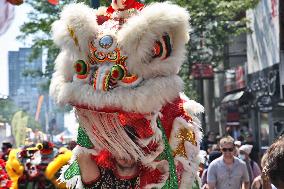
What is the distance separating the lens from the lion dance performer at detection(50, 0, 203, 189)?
4.77 metres

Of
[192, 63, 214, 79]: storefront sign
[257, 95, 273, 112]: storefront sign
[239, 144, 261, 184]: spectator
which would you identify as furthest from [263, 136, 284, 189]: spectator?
[192, 63, 214, 79]: storefront sign

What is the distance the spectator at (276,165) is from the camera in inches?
120

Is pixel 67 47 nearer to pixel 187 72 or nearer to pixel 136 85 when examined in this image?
pixel 136 85

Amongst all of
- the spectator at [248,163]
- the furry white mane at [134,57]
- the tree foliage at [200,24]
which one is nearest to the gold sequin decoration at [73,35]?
the furry white mane at [134,57]

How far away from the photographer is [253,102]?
2423cm

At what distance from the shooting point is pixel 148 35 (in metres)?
4.79

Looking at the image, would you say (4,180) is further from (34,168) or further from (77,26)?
(77,26)

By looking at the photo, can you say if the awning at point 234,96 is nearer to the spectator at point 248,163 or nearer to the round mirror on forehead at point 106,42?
the spectator at point 248,163

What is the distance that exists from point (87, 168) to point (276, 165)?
220cm

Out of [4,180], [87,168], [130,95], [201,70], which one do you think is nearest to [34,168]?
[4,180]

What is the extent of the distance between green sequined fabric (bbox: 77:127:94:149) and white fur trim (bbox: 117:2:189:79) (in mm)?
590

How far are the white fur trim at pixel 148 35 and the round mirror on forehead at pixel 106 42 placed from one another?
0.08m

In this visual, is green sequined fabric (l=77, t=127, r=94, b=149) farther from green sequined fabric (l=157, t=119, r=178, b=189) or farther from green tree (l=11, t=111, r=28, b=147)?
green tree (l=11, t=111, r=28, b=147)

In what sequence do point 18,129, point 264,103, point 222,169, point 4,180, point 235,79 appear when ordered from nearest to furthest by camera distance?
point 4,180 → point 222,169 → point 264,103 → point 18,129 → point 235,79
